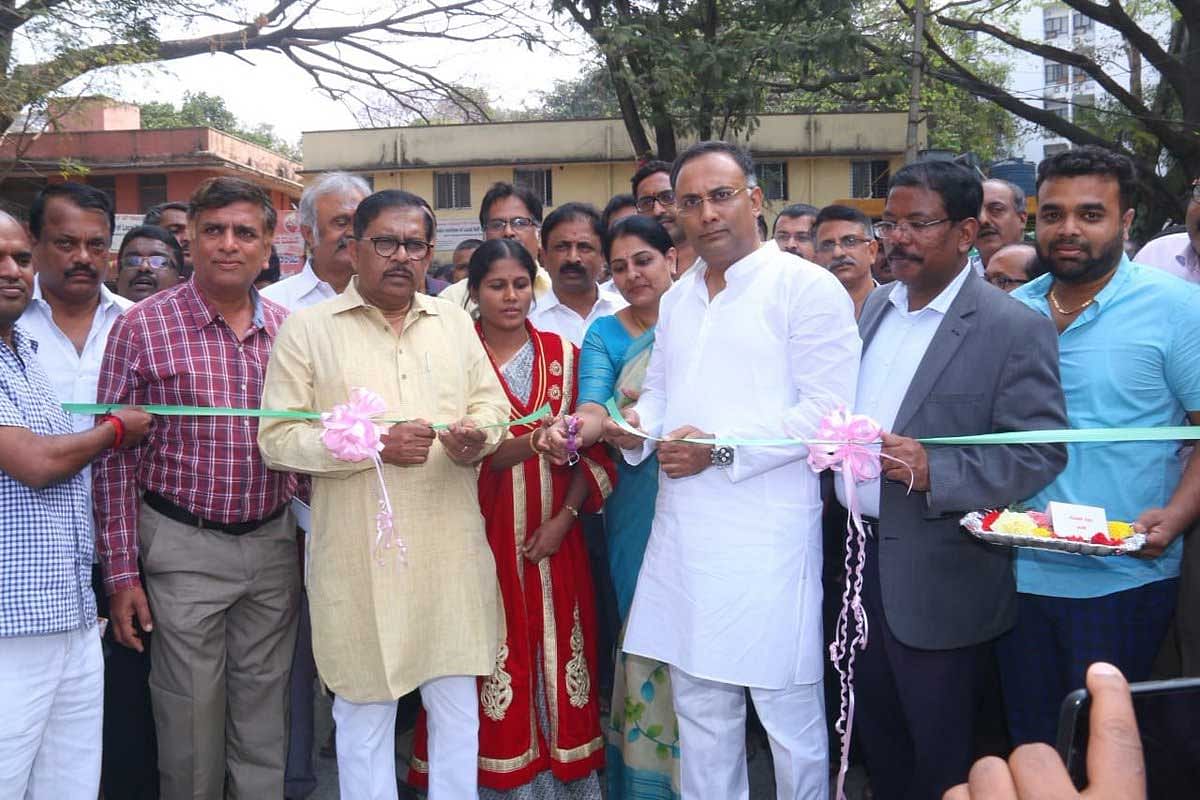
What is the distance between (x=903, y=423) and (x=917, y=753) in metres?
1.15

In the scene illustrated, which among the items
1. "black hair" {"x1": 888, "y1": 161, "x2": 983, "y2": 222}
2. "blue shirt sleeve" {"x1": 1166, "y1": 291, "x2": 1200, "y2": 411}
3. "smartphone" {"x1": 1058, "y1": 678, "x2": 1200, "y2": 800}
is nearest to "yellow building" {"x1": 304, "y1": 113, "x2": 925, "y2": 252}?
"black hair" {"x1": 888, "y1": 161, "x2": 983, "y2": 222}

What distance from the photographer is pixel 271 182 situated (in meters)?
28.3

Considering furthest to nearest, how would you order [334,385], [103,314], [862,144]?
[862,144] < [103,314] < [334,385]

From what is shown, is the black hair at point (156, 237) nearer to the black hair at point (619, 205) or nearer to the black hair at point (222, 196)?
the black hair at point (222, 196)

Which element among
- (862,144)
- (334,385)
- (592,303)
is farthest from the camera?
(862,144)

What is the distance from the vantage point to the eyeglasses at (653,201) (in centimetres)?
535

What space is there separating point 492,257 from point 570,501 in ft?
3.57

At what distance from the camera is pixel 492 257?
392cm

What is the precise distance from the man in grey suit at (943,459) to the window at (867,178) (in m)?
22.9

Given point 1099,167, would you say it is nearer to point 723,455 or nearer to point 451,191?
point 723,455

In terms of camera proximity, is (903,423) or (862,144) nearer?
(903,423)

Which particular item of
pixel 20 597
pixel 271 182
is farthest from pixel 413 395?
pixel 271 182

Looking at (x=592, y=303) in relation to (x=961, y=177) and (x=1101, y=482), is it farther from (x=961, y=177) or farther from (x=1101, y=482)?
(x=1101, y=482)

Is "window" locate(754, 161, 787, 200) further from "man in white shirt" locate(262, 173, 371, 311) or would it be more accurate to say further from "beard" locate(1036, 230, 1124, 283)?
"beard" locate(1036, 230, 1124, 283)
